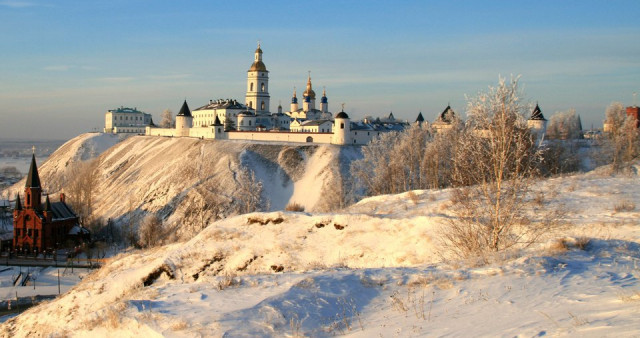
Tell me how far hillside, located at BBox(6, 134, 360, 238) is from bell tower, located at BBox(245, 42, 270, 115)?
22722 mm

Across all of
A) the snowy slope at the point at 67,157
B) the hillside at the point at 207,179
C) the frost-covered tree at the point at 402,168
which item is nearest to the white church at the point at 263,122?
the hillside at the point at 207,179

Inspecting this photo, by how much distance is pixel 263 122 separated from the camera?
332 feet

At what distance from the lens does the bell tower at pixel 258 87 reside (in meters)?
103

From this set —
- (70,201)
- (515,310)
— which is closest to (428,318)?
(515,310)

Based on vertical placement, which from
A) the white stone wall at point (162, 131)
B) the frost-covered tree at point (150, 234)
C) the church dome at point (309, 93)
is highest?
the church dome at point (309, 93)

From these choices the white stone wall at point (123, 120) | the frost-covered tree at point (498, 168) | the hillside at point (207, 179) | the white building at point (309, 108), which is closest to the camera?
the frost-covered tree at point (498, 168)

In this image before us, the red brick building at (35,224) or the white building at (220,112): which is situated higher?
the white building at (220,112)

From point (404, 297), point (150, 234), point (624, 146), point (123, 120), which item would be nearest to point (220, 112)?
point (123, 120)

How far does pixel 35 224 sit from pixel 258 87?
6190 cm

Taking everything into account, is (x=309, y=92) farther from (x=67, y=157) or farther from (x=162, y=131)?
(x=67, y=157)

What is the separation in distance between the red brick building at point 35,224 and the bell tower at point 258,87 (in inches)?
2260

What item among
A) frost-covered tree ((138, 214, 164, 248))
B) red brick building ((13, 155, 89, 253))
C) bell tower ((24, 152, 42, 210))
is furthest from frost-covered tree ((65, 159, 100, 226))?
frost-covered tree ((138, 214, 164, 248))

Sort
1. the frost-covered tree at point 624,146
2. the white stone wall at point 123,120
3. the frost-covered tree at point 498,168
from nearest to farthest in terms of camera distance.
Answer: the frost-covered tree at point 498,168, the frost-covered tree at point 624,146, the white stone wall at point 123,120

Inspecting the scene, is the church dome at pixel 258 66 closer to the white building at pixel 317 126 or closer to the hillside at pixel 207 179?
the white building at pixel 317 126
